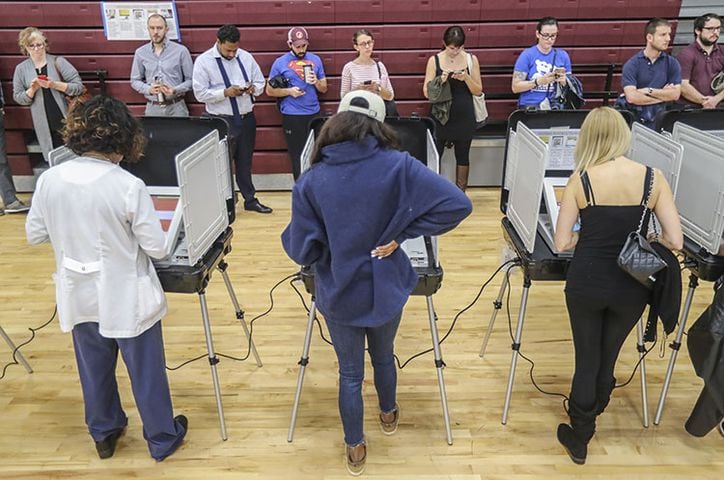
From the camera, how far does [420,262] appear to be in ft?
7.77

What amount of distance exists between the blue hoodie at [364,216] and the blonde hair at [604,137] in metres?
0.51

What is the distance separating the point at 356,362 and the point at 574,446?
38.3 inches

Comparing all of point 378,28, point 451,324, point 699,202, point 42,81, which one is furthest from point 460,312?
point 42,81

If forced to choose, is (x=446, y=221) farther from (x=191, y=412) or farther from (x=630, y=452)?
(x=191, y=412)

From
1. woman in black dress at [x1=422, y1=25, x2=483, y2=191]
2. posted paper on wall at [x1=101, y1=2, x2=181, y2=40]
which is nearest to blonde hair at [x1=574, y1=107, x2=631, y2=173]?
woman in black dress at [x1=422, y1=25, x2=483, y2=191]

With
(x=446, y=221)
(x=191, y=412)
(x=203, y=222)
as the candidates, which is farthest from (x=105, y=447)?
(x=446, y=221)

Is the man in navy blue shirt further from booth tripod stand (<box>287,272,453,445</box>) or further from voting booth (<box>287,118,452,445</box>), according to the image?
booth tripod stand (<box>287,272,453,445</box>)

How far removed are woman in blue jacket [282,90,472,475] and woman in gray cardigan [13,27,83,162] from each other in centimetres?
362

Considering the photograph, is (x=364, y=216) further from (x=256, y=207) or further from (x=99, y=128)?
(x=256, y=207)

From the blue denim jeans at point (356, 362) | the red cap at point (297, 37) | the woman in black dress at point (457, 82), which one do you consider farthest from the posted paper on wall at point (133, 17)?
the blue denim jeans at point (356, 362)

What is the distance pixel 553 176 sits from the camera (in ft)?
9.16

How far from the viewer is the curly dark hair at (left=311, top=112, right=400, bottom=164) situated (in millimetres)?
1739

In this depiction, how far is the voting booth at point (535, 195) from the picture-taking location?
2350mm

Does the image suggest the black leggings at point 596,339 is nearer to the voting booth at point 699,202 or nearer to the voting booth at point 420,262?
the voting booth at point 699,202
